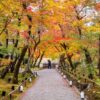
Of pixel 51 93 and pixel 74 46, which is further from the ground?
pixel 74 46

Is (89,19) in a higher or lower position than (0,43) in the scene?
higher

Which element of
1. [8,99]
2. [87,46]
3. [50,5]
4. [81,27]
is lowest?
[8,99]

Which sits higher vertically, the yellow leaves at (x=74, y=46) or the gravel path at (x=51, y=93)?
the yellow leaves at (x=74, y=46)

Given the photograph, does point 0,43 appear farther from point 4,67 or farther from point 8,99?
point 8,99

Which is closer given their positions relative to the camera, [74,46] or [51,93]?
[51,93]

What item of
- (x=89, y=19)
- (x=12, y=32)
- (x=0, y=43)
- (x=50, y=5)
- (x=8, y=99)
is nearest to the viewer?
(x=8, y=99)

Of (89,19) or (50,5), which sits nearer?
(50,5)

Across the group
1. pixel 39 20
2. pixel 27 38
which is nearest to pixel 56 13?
pixel 39 20

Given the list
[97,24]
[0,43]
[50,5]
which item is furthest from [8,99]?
[0,43]

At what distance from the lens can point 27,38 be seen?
31.8 metres

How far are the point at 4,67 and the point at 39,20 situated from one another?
345 inches

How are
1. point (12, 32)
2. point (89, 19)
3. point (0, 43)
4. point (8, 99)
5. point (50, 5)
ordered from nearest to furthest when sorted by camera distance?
1. point (8, 99)
2. point (50, 5)
3. point (89, 19)
4. point (12, 32)
5. point (0, 43)

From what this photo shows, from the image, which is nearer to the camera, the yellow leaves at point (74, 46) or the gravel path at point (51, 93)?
the gravel path at point (51, 93)

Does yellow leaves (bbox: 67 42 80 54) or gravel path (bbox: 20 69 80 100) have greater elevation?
yellow leaves (bbox: 67 42 80 54)
